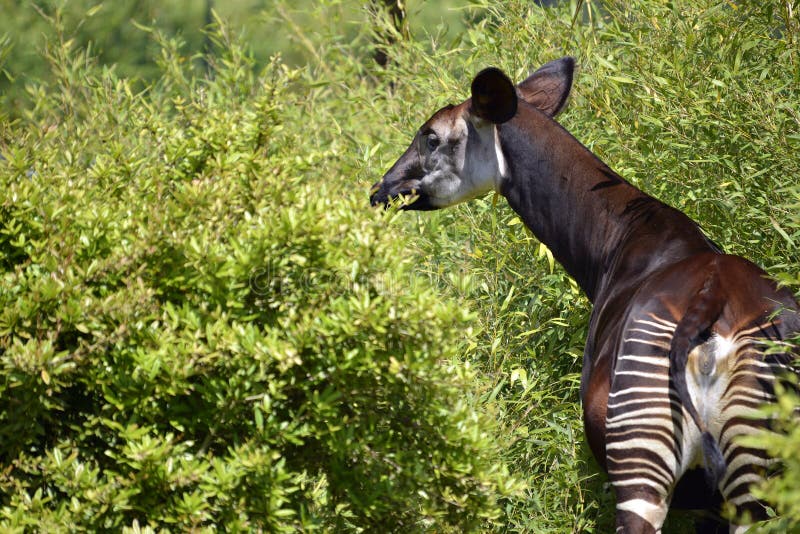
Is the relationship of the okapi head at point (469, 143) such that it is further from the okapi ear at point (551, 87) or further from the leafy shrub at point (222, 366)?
the leafy shrub at point (222, 366)

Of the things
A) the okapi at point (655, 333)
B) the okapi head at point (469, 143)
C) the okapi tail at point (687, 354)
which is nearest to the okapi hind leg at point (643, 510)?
the okapi at point (655, 333)

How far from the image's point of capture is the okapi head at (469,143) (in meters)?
3.73

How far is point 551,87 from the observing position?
4039 mm

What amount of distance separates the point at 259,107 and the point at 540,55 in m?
2.39

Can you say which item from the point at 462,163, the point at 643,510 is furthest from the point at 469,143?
the point at 643,510

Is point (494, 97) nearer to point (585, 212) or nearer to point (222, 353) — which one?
point (585, 212)

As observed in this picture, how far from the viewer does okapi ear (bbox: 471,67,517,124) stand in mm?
3611

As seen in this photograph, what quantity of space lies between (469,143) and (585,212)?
0.62m

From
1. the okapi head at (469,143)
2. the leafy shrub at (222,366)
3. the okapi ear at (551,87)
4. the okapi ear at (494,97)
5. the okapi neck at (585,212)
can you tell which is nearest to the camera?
the leafy shrub at (222,366)

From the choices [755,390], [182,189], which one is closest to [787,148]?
[755,390]

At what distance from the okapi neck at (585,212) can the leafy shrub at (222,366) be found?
0.94 metres

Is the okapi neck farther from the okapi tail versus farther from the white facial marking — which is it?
the okapi tail

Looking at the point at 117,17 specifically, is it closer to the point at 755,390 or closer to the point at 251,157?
the point at 251,157

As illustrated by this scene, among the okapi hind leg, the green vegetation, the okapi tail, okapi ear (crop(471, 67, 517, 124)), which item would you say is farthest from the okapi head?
the okapi hind leg
